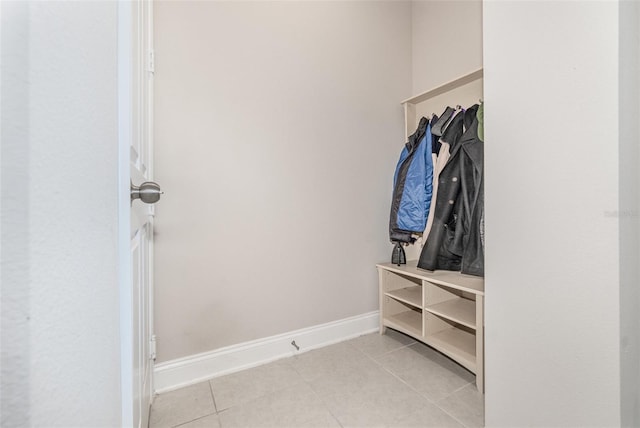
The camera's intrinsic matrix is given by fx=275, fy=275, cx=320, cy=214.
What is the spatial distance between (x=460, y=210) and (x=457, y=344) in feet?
2.38

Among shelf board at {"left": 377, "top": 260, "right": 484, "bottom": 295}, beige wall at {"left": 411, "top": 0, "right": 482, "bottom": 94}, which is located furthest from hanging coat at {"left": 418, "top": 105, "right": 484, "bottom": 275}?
beige wall at {"left": 411, "top": 0, "right": 482, "bottom": 94}

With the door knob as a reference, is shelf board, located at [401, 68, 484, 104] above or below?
above

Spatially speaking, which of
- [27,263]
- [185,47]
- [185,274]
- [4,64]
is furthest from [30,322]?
[185,47]

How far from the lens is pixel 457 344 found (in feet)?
4.82

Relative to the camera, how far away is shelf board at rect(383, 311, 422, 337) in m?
1.66

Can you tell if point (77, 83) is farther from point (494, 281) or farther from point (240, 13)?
point (240, 13)

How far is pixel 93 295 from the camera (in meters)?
0.31

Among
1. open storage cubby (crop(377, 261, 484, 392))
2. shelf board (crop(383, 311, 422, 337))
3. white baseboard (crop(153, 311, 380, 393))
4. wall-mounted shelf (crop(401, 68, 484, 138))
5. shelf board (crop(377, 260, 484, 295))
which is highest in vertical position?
wall-mounted shelf (crop(401, 68, 484, 138))

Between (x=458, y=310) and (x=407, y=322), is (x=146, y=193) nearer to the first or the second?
(x=458, y=310)

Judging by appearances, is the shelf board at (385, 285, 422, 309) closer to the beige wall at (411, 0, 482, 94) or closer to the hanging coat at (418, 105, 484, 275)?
the hanging coat at (418, 105, 484, 275)

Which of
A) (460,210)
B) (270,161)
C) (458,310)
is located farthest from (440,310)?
(270,161)

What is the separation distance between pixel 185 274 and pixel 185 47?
1.14m

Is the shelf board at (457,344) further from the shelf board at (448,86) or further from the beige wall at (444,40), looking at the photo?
the beige wall at (444,40)

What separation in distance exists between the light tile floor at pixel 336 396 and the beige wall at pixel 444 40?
1.86 meters
